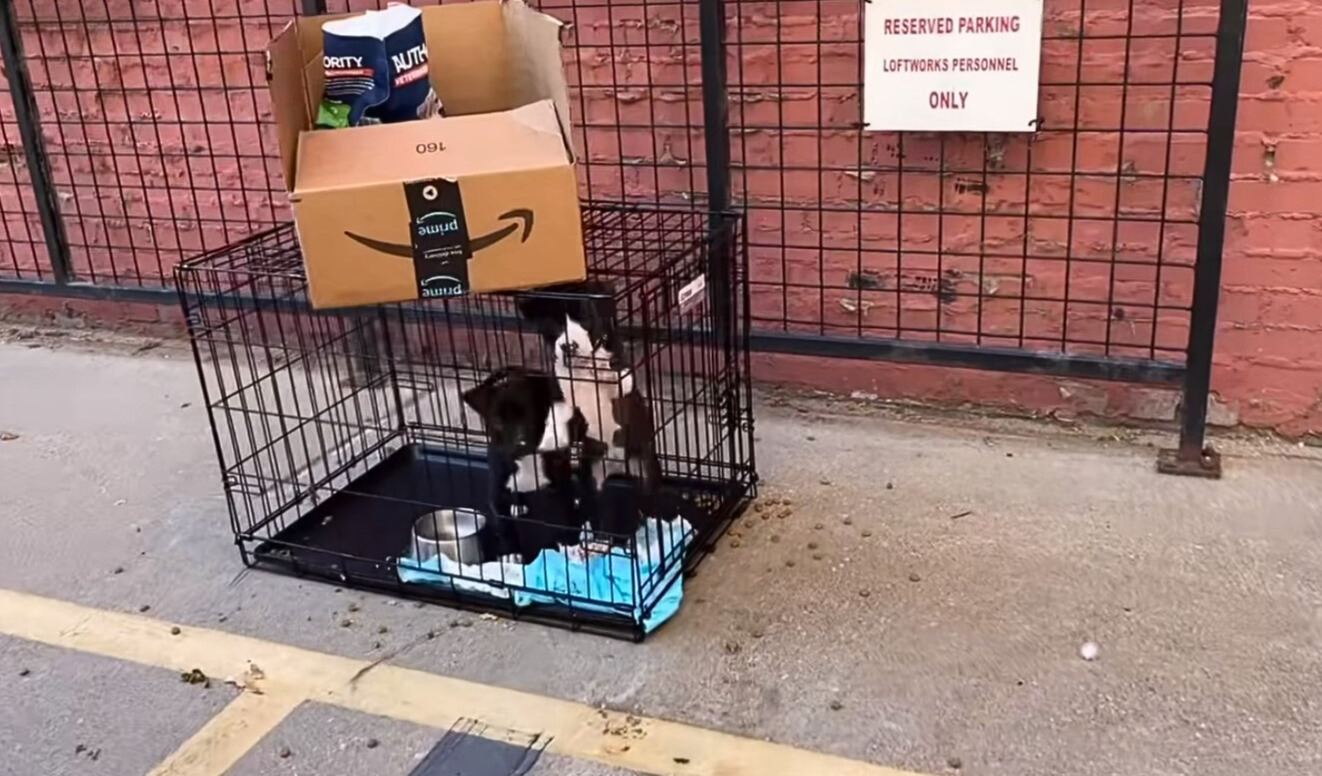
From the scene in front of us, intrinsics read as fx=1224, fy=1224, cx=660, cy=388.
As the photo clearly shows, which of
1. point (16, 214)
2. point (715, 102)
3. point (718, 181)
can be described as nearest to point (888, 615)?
point (718, 181)

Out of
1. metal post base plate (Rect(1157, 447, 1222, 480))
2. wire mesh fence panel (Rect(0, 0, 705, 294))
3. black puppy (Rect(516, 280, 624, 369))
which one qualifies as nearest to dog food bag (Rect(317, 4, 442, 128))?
black puppy (Rect(516, 280, 624, 369))

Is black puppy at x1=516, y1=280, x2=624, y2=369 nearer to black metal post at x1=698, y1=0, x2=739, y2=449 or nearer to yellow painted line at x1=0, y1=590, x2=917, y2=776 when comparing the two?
black metal post at x1=698, y1=0, x2=739, y2=449

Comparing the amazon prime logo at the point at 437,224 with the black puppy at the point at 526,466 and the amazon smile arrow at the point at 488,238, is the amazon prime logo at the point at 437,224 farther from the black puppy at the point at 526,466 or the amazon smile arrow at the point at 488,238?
the black puppy at the point at 526,466

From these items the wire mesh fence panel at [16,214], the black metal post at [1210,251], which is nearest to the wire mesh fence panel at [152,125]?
the wire mesh fence panel at [16,214]

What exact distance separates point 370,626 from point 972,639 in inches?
46.4

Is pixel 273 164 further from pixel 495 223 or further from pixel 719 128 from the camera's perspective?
pixel 495 223

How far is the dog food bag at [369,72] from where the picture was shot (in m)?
2.35

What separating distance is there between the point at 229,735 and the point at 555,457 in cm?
88

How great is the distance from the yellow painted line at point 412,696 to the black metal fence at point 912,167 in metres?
1.36

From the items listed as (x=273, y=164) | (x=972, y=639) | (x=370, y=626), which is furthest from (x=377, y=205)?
A: (x=273, y=164)

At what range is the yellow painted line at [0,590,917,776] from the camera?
2.02 m

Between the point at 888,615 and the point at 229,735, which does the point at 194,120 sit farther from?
the point at 888,615

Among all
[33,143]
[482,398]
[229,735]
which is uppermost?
[33,143]

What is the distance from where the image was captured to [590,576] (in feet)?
8.13
